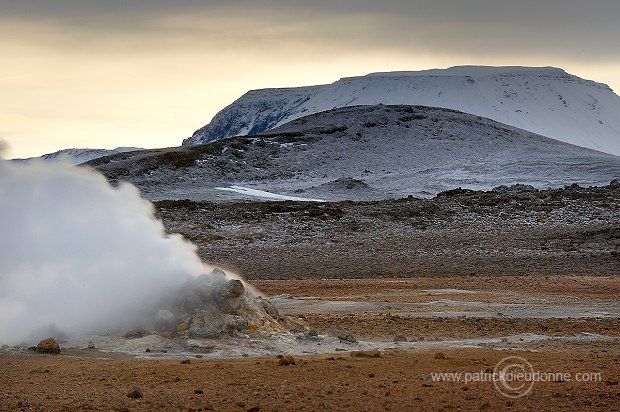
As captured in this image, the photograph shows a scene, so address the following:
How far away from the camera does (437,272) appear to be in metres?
37.6

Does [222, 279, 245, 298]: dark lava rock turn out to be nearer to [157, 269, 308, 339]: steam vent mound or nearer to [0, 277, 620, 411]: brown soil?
[157, 269, 308, 339]: steam vent mound

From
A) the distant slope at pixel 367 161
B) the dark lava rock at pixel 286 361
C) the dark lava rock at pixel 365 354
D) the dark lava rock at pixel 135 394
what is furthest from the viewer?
the distant slope at pixel 367 161

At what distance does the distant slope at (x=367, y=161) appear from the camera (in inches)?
3433

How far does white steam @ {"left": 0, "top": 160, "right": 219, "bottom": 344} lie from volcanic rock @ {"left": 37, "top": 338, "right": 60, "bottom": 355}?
1029 mm

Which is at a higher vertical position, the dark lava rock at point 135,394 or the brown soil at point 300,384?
the dark lava rock at point 135,394

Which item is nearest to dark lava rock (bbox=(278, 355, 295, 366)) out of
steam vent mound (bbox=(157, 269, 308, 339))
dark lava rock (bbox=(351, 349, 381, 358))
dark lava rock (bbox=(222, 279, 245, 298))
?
dark lava rock (bbox=(351, 349, 381, 358))

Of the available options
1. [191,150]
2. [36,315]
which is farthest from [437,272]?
[191,150]

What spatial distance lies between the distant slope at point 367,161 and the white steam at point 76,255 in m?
49.3

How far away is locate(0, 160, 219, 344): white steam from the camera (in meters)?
18.9

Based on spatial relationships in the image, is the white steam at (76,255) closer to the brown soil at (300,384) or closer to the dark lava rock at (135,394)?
the brown soil at (300,384)

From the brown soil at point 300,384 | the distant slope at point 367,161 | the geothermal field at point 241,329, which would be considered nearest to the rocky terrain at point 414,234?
the geothermal field at point 241,329

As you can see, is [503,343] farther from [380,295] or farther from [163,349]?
[380,295]

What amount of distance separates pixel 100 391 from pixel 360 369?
12.7 feet

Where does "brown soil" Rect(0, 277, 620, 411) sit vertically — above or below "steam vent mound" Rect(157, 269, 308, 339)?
below
